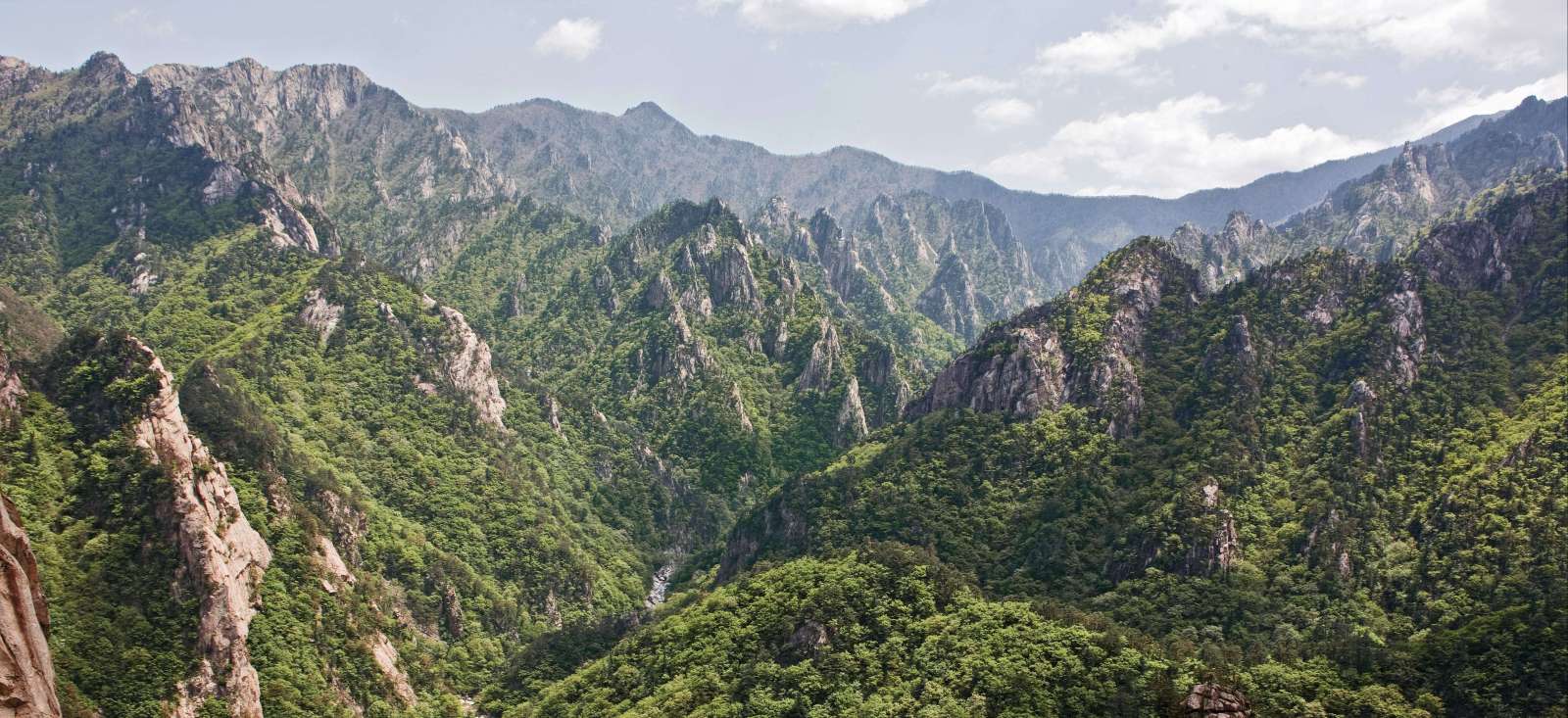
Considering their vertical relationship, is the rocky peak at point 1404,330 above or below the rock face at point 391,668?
above

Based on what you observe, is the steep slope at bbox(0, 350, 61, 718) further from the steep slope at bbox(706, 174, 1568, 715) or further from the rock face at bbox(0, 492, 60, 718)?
the steep slope at bbox(706, 174, 1568, 715)

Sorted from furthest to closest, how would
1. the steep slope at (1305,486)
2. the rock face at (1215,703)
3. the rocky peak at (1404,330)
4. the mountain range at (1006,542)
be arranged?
Answer: 1. the rocky peak at (1404,330)
2. the steep slope at (1305,486)
3. the mountain range at (1006,542)
4. the rock face at (1215,703)

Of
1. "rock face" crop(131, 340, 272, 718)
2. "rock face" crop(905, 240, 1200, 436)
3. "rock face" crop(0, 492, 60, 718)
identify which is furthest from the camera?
"rock face" crop(905, 240, 1200, 436)

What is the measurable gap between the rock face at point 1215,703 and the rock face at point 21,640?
8106 centimetres

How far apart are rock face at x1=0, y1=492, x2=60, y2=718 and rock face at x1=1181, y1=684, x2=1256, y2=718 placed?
81.1m

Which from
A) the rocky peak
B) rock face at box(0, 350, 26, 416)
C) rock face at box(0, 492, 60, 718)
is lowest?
the rocky peak

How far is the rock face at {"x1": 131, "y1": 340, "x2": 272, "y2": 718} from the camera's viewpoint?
117m

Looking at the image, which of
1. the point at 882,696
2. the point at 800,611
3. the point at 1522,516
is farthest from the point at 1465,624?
the point at 800,611

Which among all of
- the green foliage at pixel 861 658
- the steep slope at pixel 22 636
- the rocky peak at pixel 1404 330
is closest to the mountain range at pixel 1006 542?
the green foliage at pixel 861 658

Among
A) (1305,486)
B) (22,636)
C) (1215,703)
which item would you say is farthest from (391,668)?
(1305,486)

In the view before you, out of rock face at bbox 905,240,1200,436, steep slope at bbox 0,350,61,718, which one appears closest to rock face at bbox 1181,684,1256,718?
steep slope at bbox 0,350,61,718

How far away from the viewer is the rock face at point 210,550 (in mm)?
116938

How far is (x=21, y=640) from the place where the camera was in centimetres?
4478

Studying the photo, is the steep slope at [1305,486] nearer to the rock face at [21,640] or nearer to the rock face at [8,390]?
the rock face at [21,640]
